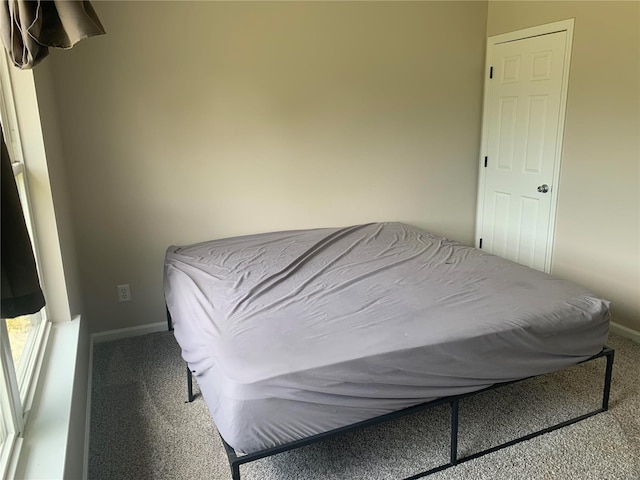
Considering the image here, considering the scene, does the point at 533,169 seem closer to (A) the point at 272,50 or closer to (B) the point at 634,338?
(B) the point at 634,338

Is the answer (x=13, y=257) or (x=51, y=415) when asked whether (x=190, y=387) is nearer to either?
(x=51, y=415)

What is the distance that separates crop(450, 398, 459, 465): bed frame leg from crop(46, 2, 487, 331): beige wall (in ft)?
6.51

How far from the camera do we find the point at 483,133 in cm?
406

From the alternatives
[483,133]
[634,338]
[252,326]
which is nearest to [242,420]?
[252,326]

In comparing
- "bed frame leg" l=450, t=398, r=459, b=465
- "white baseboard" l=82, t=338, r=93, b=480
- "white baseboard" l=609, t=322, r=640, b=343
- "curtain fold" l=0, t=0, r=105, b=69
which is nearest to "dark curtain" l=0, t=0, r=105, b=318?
"curtain fold" l=0, t=0, r=105, b=69

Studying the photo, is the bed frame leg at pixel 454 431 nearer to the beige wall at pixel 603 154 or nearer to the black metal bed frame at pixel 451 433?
the black metal bed frame at pixel 451 433

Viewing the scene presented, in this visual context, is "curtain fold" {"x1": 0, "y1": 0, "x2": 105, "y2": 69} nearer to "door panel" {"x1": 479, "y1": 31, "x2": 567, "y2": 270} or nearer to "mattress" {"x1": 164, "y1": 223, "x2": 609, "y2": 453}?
"mattress" {"x1": 164, "y1": 223, "x2": 609, "y2": 453}

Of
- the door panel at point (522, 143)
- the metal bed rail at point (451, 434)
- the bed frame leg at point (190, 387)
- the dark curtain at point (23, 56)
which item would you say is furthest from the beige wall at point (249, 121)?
the metal bed rail at point (451, 434)

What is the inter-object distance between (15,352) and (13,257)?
875mm

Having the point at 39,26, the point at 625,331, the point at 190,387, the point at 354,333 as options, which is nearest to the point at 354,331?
the point at 354,333

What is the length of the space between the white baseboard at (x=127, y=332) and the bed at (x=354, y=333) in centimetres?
68

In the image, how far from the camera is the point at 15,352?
1871 millimetres

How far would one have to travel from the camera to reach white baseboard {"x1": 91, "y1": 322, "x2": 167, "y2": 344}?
3324mm

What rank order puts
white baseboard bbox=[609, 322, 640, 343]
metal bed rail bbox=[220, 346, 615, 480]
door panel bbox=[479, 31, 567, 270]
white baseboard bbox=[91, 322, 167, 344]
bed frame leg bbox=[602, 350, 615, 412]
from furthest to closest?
door panel bbox=[479, 31, 567, 270] < white baseboard bbox=[91, 322, 167, 344] < white baseboard bbox=[609, 322, 640, 343] < bed frame leg bbox=[602, 350, 615, 412] < metal bed rail bbox=[220, 346, 615, 480]
